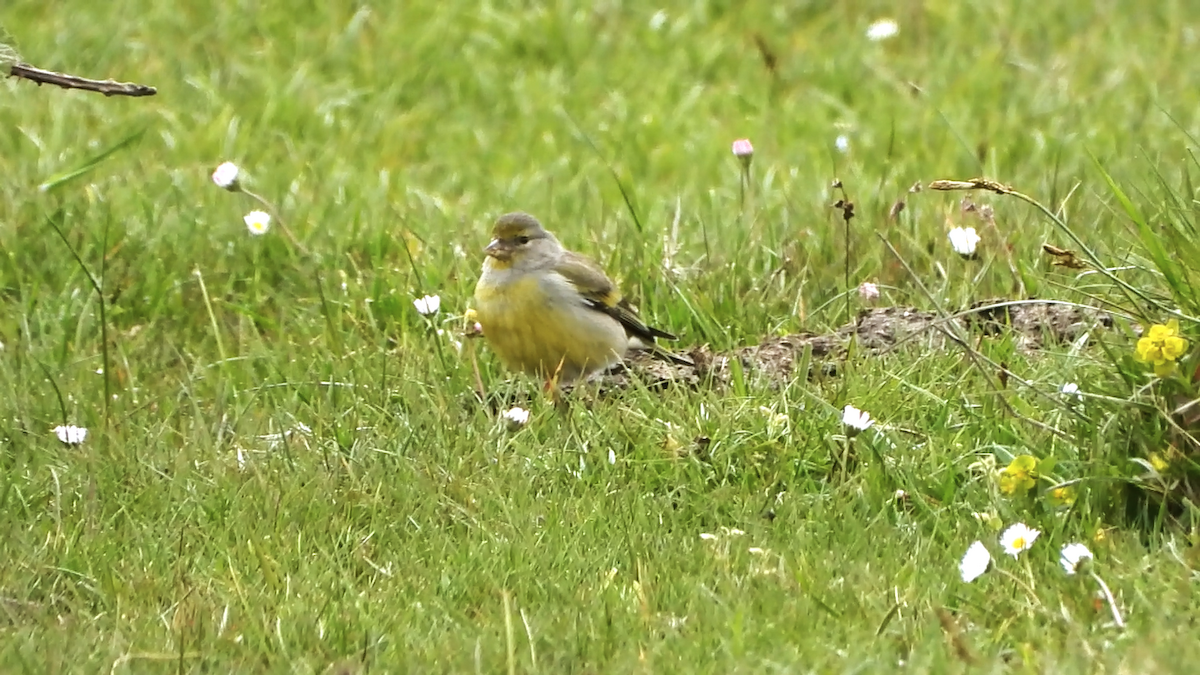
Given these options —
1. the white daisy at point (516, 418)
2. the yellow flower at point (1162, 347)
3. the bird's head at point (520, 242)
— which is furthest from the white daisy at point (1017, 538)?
the bird's head at point (520, 242)

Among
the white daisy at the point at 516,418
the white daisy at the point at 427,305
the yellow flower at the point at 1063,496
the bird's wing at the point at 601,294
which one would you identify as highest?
the yellow flower at the point at 1063,496

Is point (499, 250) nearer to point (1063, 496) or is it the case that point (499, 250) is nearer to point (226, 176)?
point (226, 176)

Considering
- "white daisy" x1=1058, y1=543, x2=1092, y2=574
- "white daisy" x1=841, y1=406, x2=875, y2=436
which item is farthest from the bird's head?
"white daisy" x1=1058, y1=543, x2=1092, y2=574

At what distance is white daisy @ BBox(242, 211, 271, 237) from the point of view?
647 cm

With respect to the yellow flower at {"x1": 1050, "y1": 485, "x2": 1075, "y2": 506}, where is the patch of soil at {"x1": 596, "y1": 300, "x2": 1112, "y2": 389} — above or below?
below

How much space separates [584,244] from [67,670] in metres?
3.30

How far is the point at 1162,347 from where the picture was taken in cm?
406

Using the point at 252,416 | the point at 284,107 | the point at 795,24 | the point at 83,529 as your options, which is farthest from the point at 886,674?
the point at 795,24

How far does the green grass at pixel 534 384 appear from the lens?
3945 mm

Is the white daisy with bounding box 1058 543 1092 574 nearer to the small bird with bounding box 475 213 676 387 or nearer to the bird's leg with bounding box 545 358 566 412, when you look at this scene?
the bird's leg with bounding box 545 358 566 412

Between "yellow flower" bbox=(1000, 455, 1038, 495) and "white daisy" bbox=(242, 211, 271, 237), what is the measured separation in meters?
3.15

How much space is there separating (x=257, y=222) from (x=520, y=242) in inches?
39.3

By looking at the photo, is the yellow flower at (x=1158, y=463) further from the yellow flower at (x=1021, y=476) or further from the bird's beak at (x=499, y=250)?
the bird's beak at (x=499, y=250)

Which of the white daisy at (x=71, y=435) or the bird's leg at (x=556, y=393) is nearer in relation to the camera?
the white daisy at (x=71, y=435)
